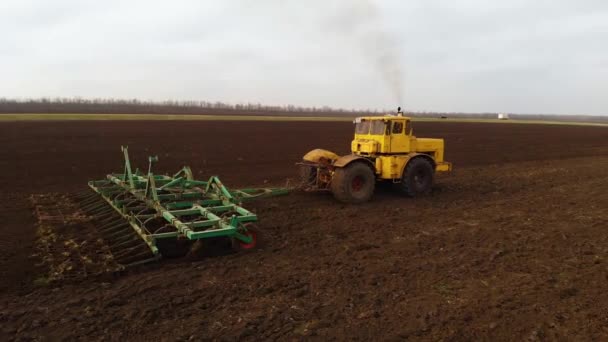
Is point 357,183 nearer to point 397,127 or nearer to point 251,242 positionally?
point 397,127

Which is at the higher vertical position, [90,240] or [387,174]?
[387,174]

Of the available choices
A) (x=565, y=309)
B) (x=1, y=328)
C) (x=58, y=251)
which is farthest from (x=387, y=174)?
(x=1, y=328)

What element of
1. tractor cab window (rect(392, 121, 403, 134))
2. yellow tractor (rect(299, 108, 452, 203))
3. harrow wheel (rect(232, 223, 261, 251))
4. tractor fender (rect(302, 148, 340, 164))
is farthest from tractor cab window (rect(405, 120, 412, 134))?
harrow wheel (rect(232, 223, 261, 251))

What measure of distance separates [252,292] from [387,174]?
5915 mm

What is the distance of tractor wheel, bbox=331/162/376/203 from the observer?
31.2 feet

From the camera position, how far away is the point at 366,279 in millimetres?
5344

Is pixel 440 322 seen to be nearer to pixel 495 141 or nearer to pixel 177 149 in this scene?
pixel 177 149

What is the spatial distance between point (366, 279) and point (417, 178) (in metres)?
5.74

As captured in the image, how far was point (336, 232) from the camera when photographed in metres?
7.45

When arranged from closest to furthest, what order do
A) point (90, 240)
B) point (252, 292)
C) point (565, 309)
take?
point (565, 309), point (252, 292), point (90, 240)

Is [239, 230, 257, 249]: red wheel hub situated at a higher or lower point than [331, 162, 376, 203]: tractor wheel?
lower

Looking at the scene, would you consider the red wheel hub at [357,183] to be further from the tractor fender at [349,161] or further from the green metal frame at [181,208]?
the green metal frame at [181,208]

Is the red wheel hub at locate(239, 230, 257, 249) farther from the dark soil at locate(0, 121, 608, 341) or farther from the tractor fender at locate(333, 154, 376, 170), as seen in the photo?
the tractor fender at locate(333, 154, 376, 170)

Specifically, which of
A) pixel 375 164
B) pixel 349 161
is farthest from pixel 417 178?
pixel 349 161
